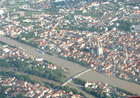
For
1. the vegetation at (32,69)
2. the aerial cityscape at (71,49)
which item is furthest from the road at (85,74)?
the vegetation at (32,69)

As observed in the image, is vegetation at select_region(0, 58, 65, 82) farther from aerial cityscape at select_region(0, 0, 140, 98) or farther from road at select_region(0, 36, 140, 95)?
road at select_region(0, 36, 140, 95)

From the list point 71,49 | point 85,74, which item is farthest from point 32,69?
point 71,49

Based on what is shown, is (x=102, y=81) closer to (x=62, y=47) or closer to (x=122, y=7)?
(x=62, y=47)

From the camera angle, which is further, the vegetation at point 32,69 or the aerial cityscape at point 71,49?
the vegetation at point 32,69

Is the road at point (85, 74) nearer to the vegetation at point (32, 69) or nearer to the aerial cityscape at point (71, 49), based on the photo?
the aerial cityscape at point (71, 49)

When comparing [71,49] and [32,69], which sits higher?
[71,49]

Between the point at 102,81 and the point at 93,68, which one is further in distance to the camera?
the point at 93,68

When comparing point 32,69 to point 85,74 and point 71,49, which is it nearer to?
point 85,74

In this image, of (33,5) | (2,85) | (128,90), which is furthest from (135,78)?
(33,5)
